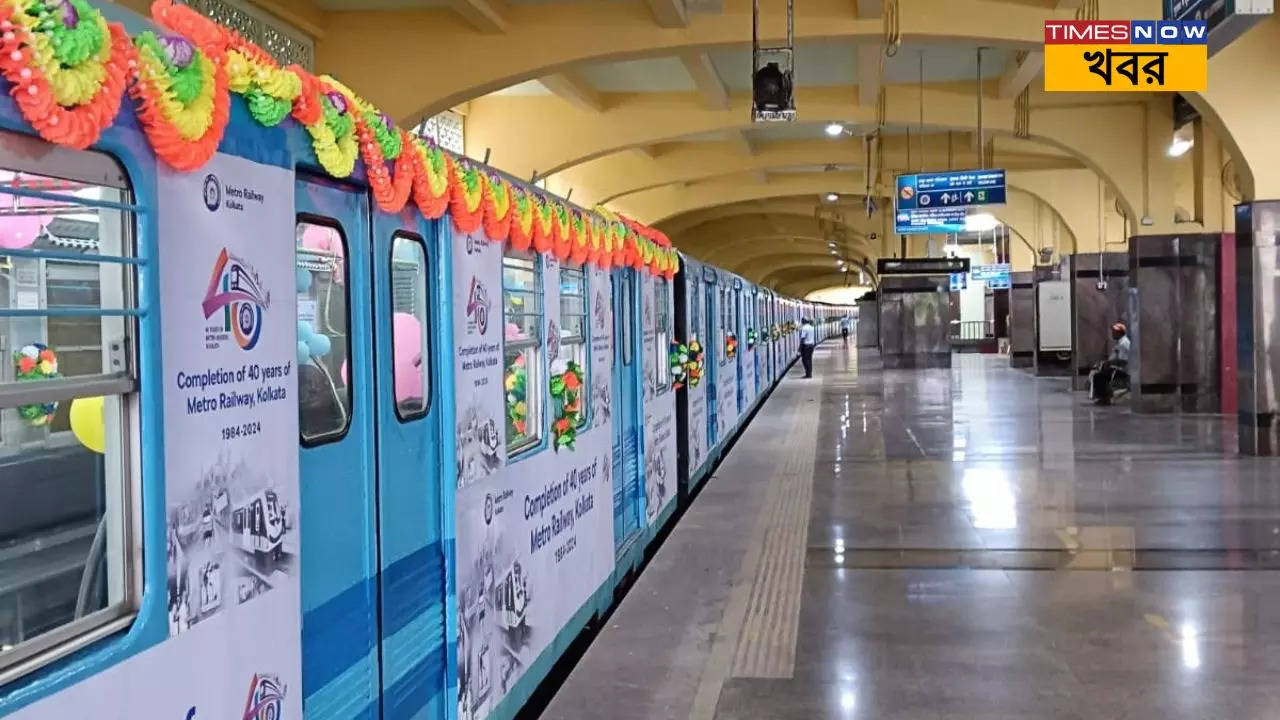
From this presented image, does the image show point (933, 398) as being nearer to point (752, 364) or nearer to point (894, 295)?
point (752, 364)

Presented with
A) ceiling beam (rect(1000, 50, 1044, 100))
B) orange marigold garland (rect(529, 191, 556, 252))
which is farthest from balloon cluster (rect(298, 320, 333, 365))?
ceiling beam (rect(1000, 50, 1044, 100))

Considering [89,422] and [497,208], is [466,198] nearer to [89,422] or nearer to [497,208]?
[497,208]

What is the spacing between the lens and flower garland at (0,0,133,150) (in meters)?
1.85

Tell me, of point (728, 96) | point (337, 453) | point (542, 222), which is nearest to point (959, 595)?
point (542, 222)

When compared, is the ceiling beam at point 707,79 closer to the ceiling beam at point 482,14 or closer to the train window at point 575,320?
the ceiling beam at point 482,14

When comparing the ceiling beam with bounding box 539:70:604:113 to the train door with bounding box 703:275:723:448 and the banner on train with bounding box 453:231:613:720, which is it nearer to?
the train door with bounding box 703:275:723:448

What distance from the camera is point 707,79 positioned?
1525cm

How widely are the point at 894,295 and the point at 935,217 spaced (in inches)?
602

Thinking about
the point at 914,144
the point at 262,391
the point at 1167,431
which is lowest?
the point at 1167,431

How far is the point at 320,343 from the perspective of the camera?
3.17m

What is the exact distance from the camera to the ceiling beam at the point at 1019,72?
14.3 metres

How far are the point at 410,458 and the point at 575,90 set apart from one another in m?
13.2

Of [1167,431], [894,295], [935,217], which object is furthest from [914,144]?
[894,295]

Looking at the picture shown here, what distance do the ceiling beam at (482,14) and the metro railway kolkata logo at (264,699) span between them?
31.3 ft
